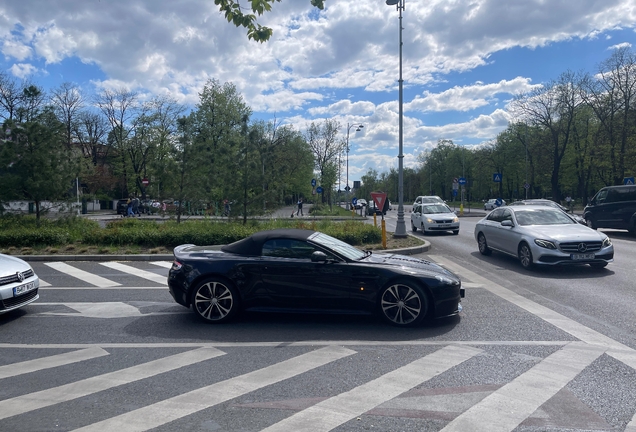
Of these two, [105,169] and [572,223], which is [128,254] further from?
[105,169]

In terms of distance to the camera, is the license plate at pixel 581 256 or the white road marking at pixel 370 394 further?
the license plate at pixel 581 256

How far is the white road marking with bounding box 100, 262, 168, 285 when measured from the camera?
34.1 feet

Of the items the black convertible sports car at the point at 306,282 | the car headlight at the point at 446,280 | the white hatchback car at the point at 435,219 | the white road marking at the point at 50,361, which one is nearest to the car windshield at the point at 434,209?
the white hatchback car at the point at 435,219

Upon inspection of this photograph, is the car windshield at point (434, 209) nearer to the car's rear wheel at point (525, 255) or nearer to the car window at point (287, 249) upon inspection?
the car's rear wheel at point (525, 255)

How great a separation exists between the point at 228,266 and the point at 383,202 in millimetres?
9124

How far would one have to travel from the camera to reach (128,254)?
14.0 m

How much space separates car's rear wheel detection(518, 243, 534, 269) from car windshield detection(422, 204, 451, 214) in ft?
35.8

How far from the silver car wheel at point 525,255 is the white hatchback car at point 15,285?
9.81m

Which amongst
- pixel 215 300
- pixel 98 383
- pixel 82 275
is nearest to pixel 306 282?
pixel 215 300

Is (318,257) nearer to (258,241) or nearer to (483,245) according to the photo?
(258,241)

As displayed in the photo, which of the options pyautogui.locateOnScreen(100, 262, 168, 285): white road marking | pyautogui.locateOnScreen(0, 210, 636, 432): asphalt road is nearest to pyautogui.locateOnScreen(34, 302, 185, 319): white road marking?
pyautogui.locateOnScreen(0, 210, 636, 432): asphalt road

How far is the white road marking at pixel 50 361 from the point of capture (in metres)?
4.83

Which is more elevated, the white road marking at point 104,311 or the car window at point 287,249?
the car window at point 287,249

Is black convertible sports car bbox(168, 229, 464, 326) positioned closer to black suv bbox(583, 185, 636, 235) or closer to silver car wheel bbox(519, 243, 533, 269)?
silver car wheel bbox(519, 243, 533, 269)
